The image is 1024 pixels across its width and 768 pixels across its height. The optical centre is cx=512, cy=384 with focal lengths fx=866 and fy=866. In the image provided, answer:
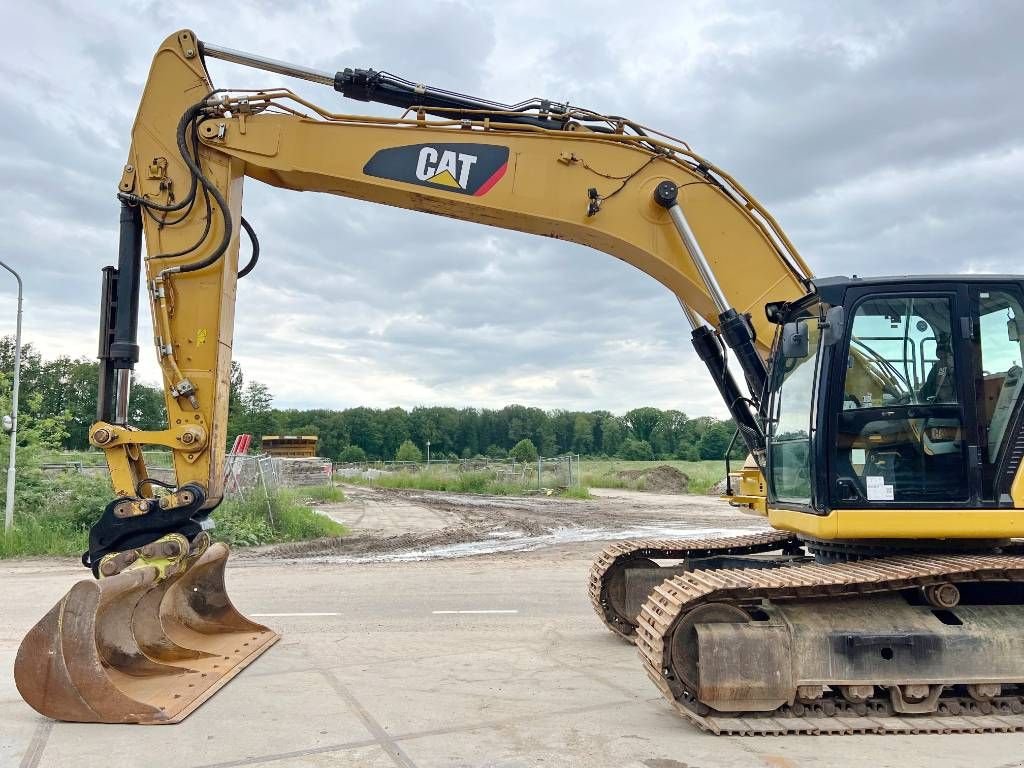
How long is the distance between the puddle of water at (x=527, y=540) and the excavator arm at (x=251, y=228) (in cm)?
723

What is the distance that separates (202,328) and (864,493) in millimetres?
4904

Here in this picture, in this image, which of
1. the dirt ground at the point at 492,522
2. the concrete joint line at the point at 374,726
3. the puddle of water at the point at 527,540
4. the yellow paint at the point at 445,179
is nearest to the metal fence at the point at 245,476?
the dirt ground at the point at 492,522

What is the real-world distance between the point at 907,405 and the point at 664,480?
101 ft

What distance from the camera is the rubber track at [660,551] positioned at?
25.3 feet

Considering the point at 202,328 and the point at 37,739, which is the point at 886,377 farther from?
the point at 37,739

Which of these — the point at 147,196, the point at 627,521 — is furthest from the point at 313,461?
the point at 147,196

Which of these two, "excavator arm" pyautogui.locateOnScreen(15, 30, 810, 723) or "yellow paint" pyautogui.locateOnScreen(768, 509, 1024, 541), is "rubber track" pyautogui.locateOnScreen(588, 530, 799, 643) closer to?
"excavator arm" pyautogui.locateOnScreen(15, 30, 810, 723)

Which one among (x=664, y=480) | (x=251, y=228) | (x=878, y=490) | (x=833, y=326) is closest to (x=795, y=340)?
(x=833, y=326)

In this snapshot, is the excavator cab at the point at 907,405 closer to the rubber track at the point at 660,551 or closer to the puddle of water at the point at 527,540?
the rubber track at the point at 660,551

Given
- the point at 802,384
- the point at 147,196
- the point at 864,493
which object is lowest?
the point at 864,493

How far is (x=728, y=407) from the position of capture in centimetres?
712

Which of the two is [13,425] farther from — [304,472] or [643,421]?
[643,421]

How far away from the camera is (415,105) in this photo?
23.4 ft

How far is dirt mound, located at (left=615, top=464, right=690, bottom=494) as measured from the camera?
35.5 metres
